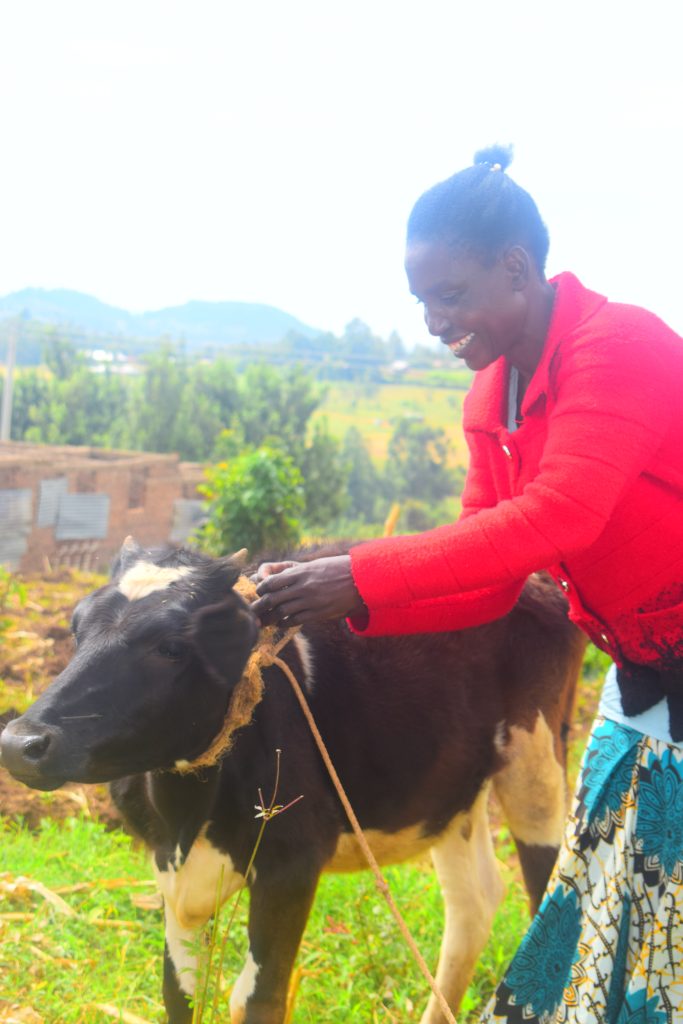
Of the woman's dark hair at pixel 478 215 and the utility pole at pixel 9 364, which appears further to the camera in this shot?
the utility pole at pixel 9 364

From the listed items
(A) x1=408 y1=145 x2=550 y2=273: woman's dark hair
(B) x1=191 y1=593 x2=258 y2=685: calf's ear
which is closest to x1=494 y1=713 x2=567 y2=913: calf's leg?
(B) x1=191 y1=593 x2=258 y2=685: calf's ear

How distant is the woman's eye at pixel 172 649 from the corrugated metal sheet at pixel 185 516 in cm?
1556

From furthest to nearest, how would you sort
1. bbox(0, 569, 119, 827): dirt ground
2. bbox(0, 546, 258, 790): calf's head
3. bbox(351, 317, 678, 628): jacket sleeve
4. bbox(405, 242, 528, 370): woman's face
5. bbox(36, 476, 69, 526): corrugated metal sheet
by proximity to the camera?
bbox(36, 476, 69, 526): corrugated metal sheet, bbox(0, 569, 119, 827): dirt ground, bbox(405, 242, 528, 370): woman's face, bbox(0, 546, 258, 790): calf's head, bbox(351, 317, 678, 628): jacket sleeve

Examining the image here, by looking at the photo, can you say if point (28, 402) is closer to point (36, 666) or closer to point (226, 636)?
point (36, 666)

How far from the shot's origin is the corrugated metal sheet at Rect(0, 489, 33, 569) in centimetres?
1333

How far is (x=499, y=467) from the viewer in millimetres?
2721

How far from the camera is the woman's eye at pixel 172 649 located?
7.87 ft

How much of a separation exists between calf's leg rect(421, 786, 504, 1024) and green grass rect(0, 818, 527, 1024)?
0.48ft

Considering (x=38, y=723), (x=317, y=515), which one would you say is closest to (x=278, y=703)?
(x=38, y=723)

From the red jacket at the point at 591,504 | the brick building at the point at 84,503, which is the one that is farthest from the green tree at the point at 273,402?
the red jacket at the point at 591,504

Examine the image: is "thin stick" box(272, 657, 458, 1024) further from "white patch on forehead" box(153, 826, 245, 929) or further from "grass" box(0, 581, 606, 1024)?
"grass" box(0, 581, 606, 1024)

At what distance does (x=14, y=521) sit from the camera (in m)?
13.5

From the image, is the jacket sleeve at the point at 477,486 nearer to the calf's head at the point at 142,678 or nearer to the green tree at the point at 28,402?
the calf's head at the point at 142,678

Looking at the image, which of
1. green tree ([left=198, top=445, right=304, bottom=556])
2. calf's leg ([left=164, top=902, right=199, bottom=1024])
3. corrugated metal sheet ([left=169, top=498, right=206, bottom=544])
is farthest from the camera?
corrugated metal sheet ([left=169, top=498, right=206, bottom=544])
